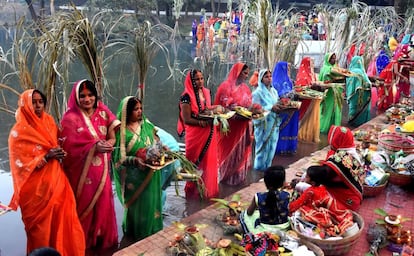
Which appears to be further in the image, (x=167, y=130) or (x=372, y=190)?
(x=167, y=130)

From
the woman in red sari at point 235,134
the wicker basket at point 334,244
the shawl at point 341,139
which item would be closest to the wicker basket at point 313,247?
the wicker basket at point 334,244

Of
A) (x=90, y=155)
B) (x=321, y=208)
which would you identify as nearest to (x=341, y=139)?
(x=321, y=208)

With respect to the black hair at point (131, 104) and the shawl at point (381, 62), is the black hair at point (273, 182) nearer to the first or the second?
the black hair at point (131, 104)

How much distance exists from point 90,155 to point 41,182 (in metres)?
0.45

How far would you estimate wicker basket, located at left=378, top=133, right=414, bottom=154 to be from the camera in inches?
195

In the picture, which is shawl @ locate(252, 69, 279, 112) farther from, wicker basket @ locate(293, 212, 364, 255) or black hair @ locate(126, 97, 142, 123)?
wicker basket @ locate(293, 212, 364, 255)

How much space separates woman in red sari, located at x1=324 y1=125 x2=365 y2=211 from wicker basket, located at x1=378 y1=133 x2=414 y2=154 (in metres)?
1.47

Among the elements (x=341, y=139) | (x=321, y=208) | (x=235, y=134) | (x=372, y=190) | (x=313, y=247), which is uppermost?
(x=341, y=139)

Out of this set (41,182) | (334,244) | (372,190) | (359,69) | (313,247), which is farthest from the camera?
(359,69)

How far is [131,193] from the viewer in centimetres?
390

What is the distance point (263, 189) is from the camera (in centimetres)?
433

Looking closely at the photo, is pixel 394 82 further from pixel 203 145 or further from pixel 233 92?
pixel 203 145

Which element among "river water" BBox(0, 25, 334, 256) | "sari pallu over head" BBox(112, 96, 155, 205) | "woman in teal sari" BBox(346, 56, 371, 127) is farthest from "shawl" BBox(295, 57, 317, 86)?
"sari pallu over head" BBox(112, 96, 155, 205)

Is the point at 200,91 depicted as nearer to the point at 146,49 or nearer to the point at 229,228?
the point at 146,49
